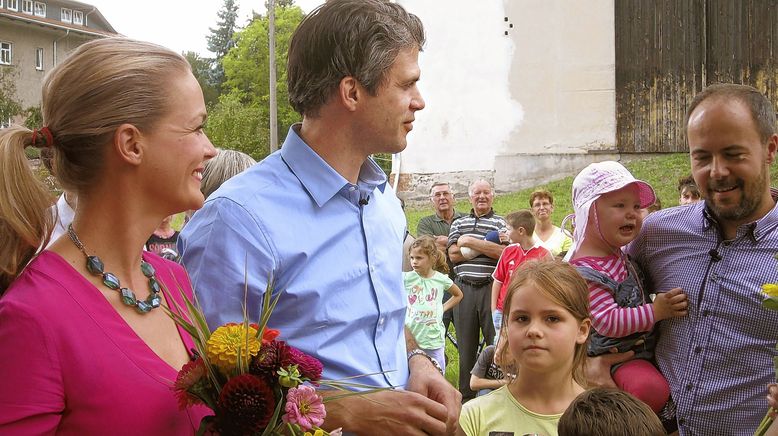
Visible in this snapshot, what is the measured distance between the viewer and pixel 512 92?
20.7m

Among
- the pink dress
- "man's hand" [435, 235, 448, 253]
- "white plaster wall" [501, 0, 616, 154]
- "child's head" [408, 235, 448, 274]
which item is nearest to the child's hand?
the pink dress

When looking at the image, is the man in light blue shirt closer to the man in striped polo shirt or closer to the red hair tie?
the red hair tie

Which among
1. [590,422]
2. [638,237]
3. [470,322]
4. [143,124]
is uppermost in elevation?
[143,124]

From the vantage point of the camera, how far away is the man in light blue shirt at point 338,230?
234 cm

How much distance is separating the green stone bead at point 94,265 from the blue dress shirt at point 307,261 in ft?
1.19

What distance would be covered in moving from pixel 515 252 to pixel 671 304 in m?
4.92

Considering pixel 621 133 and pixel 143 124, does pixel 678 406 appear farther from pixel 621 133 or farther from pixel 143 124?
pixel 621 133

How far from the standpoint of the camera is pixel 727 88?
10.5 ft

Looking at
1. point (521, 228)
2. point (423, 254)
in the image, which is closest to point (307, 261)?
point (423, 254)

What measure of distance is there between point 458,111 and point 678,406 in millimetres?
18218

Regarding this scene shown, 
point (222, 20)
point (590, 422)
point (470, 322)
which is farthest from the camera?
point (222, 20)

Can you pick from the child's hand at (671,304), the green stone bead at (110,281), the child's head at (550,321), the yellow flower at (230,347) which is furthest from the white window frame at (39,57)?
the yellow flower at (230,347)

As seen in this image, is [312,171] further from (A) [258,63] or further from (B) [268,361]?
(A) [258,63]

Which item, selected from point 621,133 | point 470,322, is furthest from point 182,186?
point 621,133
